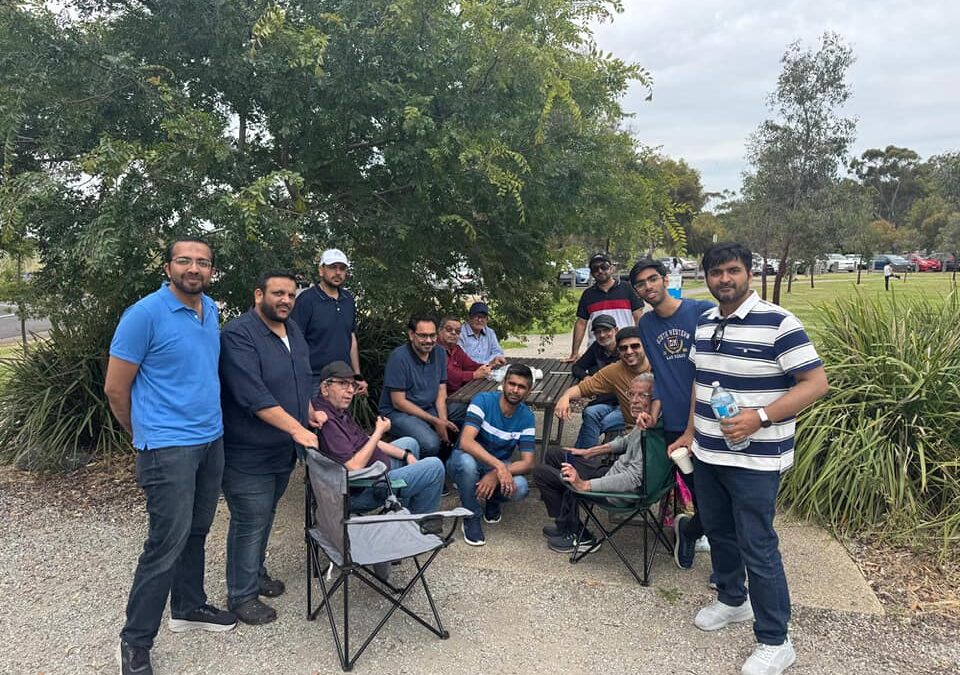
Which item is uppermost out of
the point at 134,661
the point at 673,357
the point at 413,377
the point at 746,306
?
the point at 746,306

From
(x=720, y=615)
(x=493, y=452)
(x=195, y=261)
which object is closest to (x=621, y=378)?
(x=493, y=452)

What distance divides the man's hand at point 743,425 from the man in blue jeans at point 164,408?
2156 millimetres

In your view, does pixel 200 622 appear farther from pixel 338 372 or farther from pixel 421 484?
pixel 338 372

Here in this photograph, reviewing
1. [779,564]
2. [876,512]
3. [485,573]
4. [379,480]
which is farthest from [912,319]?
[379,480]

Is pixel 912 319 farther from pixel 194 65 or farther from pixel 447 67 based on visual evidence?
pixel 194 65

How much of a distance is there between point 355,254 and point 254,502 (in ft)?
7.56

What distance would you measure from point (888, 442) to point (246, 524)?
13.0 feet

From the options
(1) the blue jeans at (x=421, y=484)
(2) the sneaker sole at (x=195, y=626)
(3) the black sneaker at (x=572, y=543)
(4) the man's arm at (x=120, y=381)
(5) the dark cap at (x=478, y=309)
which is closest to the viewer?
(4) the man's arm at (x=120, y=381)

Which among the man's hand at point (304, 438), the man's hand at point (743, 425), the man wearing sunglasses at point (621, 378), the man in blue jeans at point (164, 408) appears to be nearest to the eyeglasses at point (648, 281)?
the man wearing sunglasses at point (621, 378)

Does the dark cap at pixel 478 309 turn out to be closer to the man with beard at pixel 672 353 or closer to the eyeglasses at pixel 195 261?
the man with beard at pixel 672 353

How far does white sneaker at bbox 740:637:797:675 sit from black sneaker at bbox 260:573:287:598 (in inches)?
89.5

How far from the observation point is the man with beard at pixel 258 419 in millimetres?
2932

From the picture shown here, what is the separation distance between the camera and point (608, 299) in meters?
5.56

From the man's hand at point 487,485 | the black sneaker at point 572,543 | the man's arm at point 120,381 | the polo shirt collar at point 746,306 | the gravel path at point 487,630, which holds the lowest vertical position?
the gravel path at point 487,630
